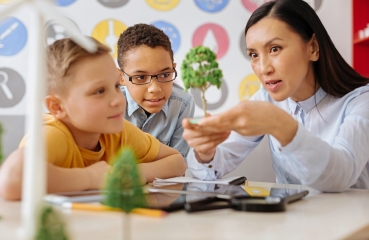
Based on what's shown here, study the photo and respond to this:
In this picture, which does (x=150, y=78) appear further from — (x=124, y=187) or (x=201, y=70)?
(x=124, y=187)

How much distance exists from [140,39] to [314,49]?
0.73 m

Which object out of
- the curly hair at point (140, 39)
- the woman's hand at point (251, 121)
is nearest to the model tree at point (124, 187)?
the woman's hand at point (251, 121)

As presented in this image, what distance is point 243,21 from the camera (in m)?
3.35

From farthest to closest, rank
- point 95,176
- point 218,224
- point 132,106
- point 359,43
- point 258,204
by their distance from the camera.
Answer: point 359,43
point 132,106
point 95,176
point 258,204
point 218,224

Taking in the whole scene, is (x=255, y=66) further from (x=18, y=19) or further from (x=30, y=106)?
(x=18, y=19)

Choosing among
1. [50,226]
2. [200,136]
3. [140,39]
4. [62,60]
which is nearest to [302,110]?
[200,136]

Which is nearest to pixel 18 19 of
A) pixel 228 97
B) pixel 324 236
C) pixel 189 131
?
pixel 228 97

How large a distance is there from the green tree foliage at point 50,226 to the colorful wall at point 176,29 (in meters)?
2.67

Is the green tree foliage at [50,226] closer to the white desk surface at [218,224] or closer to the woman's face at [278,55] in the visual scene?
the white desk surface at [218,224]

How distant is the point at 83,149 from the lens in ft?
4.05

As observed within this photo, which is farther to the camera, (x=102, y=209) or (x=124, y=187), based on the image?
(x=102, y=209)

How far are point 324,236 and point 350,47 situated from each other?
3.23m

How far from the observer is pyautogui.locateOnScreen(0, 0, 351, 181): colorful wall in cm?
295

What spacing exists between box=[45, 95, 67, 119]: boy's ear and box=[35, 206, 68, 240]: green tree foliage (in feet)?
2.60
